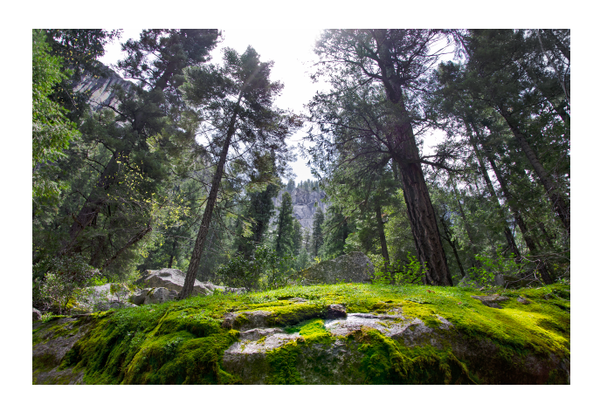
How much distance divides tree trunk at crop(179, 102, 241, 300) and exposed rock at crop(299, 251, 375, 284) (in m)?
3.55

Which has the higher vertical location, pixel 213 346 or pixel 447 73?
pixel 447 73

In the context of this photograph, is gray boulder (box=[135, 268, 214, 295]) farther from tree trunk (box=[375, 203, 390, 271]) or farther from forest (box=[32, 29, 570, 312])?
tree trunk (box=[375, 203, 390, 271])

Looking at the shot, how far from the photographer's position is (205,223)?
7461 millimetres

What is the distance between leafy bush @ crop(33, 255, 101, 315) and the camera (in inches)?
211

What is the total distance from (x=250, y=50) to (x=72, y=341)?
9366mm

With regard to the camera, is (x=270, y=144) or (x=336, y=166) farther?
(x=270, y=144)

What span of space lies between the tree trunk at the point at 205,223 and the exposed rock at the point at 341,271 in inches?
140

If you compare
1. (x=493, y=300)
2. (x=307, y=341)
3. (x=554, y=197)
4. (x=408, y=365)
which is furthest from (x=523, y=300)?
(x=554, y=197)

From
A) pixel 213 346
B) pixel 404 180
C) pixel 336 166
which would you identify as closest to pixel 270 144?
pixel 336 166

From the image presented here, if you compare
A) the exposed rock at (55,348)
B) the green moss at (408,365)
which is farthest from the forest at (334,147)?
the green moss at (408,365)

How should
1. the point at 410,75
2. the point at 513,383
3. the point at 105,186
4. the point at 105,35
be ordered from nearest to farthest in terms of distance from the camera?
the point at 513,383 < the point at 410,75 < the point at 105,35 < the point at 105,186

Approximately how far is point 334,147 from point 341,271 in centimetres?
449

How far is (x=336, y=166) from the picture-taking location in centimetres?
753

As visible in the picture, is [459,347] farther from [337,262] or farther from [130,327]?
[337,262]
